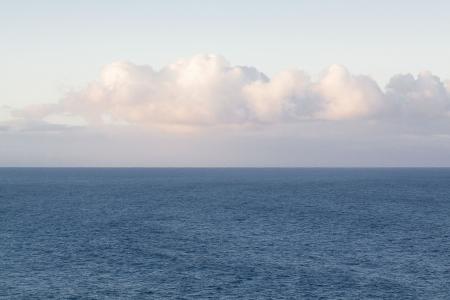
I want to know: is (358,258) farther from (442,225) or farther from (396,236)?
(442,225)

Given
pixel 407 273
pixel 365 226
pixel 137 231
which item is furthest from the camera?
pixel 365 226

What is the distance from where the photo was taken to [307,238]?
4742 inches

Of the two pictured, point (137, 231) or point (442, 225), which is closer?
point (137, 231)

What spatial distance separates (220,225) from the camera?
141000 millimetres

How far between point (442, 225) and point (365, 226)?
70.4 ft

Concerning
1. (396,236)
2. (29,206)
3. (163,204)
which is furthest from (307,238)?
(29,206)

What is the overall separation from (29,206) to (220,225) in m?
81.9

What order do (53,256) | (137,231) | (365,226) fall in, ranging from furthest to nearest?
(365,226)
(137,231)
(53,256)

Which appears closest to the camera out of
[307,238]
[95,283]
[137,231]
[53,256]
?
[95,283]

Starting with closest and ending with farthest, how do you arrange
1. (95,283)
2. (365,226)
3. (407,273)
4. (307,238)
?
(95,283)
(407,273)
(307,238)
(365,226)

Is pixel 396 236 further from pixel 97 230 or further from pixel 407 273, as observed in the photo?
pixel 97 230

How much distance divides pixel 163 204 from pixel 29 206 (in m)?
47.3

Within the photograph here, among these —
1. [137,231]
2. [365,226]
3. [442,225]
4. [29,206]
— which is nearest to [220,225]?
[137,231]

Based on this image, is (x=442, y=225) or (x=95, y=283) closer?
(x=95, y=283)
